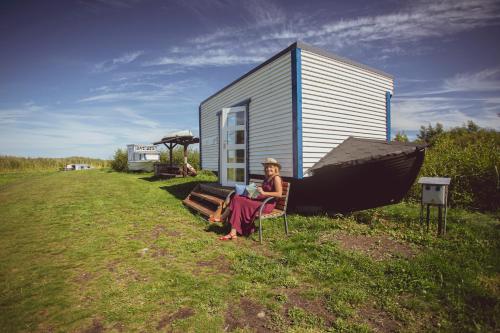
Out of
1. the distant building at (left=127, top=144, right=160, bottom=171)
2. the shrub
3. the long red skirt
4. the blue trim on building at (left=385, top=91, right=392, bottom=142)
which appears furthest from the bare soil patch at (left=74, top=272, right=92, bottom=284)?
the distant building at (left=127, top=144, right=160, bottom=171)

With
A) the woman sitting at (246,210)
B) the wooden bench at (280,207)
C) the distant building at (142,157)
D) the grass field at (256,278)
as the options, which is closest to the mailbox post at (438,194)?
the grass field at (256,278)

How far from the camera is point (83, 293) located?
319 cm

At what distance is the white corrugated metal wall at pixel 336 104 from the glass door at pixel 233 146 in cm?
273

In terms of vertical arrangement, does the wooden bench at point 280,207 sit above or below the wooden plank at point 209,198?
above

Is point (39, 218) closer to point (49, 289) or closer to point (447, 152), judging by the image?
point (49, 289)

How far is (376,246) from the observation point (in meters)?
4.66

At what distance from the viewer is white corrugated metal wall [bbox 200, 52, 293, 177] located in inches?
286

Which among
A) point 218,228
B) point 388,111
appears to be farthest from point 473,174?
point 218,228

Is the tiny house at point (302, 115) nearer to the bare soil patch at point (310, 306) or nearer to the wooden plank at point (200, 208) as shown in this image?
the wooden plank at point (200, 208)

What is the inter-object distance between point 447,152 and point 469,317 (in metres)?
8.66

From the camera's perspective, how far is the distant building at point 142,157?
75.0ft

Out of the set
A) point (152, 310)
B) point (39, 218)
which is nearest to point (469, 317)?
point (152, 310)

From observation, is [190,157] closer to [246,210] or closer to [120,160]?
[120,160]

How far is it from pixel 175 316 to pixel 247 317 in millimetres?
776
